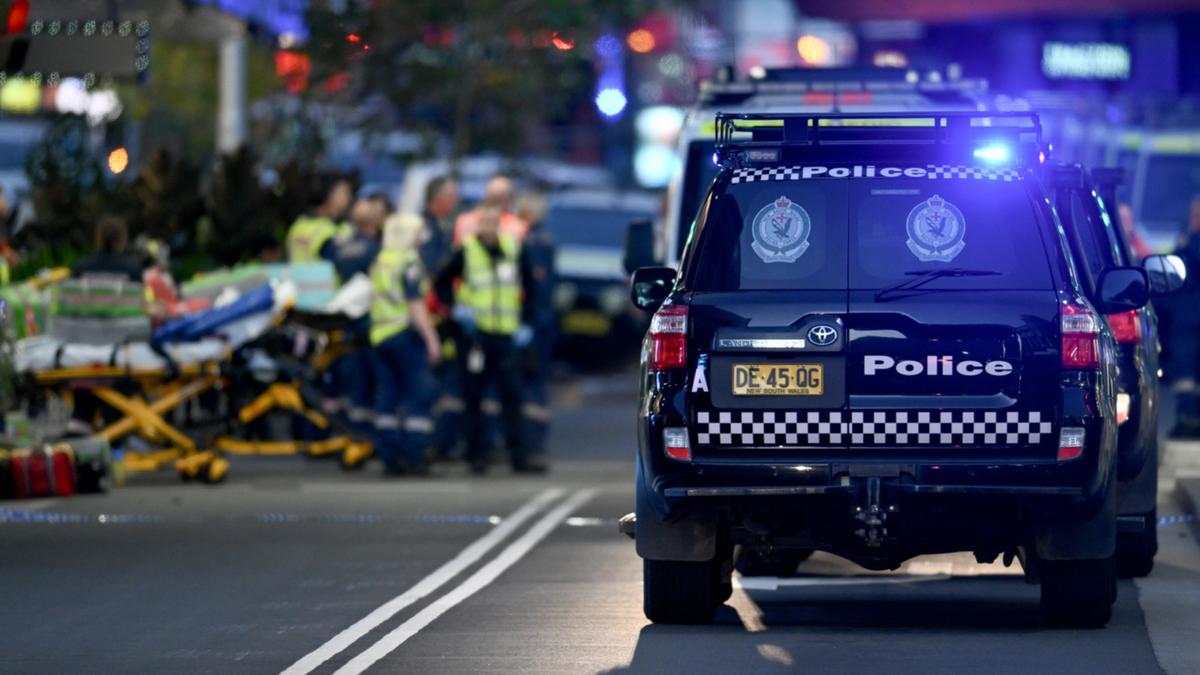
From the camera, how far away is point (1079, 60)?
38.0 m

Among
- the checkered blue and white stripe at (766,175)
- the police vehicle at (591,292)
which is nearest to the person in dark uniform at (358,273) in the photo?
the checkered blue and white stripe at (766,175)

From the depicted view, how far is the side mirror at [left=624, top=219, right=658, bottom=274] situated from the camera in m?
15.3

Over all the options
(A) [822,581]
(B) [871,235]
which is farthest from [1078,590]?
(A) [822,581]

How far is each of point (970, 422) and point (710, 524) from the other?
3.64 ft

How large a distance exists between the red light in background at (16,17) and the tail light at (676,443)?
29.6ft

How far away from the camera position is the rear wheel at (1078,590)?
11.0 metres

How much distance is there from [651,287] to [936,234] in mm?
1409

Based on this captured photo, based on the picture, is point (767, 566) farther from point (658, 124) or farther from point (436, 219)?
point (658, 124)

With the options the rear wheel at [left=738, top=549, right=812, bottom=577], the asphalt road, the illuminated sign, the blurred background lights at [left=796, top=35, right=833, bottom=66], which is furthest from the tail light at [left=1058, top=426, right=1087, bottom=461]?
the blurred background lights at [left=796, top=35, right=833, bottom=66]

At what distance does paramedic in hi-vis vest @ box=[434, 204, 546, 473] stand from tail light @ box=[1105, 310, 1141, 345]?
7.48 meters

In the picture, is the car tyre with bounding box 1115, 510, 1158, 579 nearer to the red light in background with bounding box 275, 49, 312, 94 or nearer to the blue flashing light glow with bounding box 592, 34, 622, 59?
the red light in background with bounding box 275, 49, 312, 94

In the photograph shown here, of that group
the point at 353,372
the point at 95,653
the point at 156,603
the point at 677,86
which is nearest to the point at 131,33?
the point at 353,372

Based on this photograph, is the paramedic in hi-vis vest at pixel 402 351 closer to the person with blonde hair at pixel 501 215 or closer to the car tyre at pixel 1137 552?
the person with blonde hair at pixel 501 215

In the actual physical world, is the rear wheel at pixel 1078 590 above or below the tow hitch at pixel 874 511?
below
